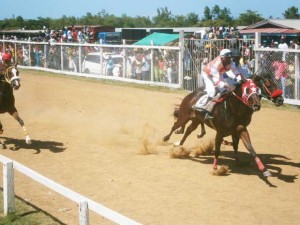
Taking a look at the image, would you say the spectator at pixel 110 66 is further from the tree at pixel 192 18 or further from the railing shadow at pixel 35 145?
the tree at pixel 192 18

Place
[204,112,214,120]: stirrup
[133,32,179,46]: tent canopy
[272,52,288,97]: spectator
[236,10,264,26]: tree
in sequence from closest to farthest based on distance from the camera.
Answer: [204,112,214,120]: stirrup
[272,52,288,97]: spectator
[133,32,179,46]: tent canopy
[236,10,264,26]: tree

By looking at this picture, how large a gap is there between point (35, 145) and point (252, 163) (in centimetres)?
515

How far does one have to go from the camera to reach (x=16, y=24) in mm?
104250

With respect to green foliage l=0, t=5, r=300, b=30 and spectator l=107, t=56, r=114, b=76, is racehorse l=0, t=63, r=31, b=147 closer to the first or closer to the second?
spectator l=107, t=56, r=114, b=76

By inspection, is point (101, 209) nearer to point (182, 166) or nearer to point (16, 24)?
point (182, 166)

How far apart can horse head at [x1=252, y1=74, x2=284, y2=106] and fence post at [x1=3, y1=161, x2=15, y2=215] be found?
15.2ft

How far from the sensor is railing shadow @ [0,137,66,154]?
1115cm

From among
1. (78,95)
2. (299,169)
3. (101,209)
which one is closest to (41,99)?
(78,95)

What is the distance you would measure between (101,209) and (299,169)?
223 inches

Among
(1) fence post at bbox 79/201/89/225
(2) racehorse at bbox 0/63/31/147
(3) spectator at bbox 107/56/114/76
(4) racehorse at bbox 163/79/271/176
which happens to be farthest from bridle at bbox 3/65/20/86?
(3) spectator at bbox 107/56/114/76

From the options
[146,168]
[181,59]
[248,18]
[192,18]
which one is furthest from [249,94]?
[192,18]

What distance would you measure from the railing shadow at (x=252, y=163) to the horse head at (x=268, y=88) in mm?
1361

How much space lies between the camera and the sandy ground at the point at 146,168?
6.88 meters

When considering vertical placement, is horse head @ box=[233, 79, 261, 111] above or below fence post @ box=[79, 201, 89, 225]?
above
